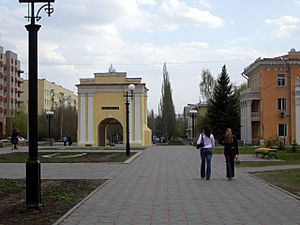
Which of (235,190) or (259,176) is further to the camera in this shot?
(259,176)

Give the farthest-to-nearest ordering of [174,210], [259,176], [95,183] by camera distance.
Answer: [259,176]
[95,183]
[174,210]

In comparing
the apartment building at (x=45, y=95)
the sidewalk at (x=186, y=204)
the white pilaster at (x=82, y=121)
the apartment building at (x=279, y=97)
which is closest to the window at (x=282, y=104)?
the apartment building at (x=279, y=97)

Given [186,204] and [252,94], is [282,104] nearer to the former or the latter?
[252,94]

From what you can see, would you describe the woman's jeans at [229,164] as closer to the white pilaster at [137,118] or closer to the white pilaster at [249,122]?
the white pilaster at [137,118]

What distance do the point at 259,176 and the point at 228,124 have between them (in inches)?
2080

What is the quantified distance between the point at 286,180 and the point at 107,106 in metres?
46.6

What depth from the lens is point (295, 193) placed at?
13.1 metres

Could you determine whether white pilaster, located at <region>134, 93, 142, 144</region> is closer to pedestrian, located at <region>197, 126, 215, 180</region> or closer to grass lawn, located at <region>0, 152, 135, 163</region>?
grass lawn, located at <region>0, 152, 135, 163</region>

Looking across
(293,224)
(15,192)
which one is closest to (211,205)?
(293,224)

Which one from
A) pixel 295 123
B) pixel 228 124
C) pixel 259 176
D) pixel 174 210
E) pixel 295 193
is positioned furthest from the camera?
pixel 228 124

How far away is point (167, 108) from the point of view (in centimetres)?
8938

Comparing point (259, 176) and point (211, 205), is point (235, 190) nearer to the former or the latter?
point (211, 205)

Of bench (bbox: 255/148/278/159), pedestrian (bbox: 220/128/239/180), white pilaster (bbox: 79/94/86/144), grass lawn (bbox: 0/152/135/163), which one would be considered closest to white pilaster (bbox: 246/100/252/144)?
white pilaster (bbox: 79/94/86/144)

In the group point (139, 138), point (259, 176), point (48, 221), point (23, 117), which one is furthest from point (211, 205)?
point (23, 117)
